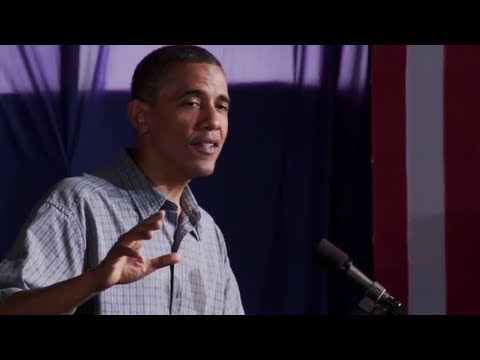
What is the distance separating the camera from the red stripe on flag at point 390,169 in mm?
2408

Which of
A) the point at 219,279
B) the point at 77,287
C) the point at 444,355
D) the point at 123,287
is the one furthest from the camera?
the point at 219,279

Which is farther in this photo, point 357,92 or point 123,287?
point 357,92

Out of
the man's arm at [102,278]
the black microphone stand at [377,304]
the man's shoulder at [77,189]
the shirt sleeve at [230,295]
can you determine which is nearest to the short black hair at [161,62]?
the man's shoulder at [77,189]

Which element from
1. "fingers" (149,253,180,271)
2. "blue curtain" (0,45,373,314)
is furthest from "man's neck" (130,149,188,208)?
"blue curtain" (0,45,373,314)

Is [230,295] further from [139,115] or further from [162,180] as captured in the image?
[139,115]

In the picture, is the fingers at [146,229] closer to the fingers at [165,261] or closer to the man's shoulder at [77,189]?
the fingers at [165,261]

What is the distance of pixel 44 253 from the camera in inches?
62.4

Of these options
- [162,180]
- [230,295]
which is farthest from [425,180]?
[162,180]

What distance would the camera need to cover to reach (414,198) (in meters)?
2.42

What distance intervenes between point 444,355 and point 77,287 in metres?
0.66

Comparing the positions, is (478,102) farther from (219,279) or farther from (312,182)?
(219,279)

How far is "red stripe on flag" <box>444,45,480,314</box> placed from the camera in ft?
7.82

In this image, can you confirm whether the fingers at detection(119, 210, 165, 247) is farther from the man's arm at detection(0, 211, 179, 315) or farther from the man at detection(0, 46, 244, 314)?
the man at detection(0, 46, 244, 314)
